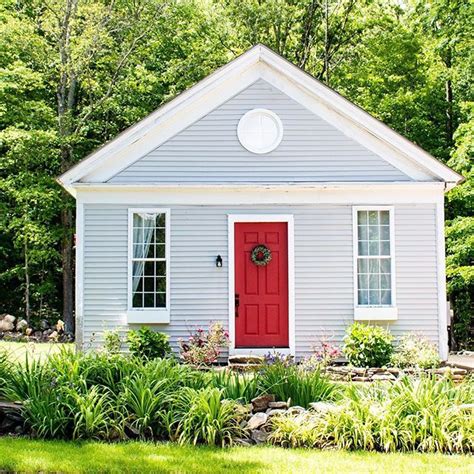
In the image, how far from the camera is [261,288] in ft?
43.9

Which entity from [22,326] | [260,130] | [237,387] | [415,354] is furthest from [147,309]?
[22,326]

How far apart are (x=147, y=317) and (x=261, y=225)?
2.78 metres

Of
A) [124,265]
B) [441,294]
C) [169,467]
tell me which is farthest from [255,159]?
[169,467]

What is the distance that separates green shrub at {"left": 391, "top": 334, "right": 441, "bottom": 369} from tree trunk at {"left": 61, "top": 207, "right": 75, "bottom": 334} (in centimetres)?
1171

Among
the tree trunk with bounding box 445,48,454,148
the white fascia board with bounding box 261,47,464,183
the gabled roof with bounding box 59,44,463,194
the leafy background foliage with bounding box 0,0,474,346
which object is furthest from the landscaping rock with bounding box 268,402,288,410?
the tree trunk with bounding box 445,48,454,148

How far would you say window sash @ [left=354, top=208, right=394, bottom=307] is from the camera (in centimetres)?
1334

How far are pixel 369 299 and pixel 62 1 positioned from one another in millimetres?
13799

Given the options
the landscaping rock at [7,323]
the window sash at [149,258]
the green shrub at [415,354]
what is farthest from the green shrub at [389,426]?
the landscaping rock at [7,323]

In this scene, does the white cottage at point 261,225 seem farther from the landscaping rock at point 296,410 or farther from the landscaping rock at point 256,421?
the landscaping rock at point 256,421

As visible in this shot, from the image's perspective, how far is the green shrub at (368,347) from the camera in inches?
485

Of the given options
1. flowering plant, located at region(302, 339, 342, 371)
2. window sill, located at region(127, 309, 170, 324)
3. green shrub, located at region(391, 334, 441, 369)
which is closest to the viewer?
flowering plant, located at region(302, 339, 342, 371)

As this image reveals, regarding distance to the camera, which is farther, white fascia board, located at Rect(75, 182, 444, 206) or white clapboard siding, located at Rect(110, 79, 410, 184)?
white clapboard siding, located at Rect(110, 79, 410, 184)

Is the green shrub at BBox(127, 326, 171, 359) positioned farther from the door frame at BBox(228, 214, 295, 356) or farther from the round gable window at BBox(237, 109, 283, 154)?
the round gable window at BBox(237, 109, 283, 154)

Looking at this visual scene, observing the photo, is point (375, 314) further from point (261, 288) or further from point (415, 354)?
point (261, 288)
